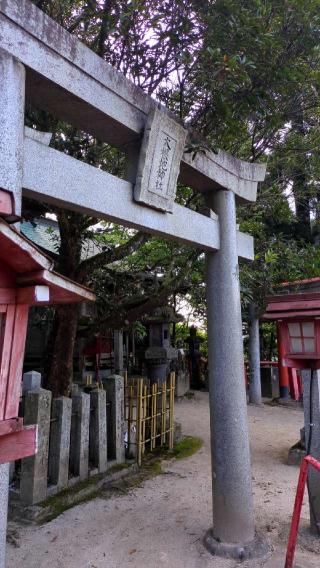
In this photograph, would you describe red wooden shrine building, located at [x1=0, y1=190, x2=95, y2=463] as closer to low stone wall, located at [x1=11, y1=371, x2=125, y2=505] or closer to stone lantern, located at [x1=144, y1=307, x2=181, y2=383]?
low stone wall, located at [x1=11, y1=371, x2=125, y2=505]

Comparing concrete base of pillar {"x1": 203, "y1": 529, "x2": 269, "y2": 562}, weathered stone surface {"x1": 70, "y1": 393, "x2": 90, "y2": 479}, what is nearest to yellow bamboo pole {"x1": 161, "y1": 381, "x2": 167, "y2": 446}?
weathered stone surface {"x1": 70, "y1": 393, "x2": 90, "y2": 479}

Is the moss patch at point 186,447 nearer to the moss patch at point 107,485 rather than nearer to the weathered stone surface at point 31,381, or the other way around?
the moss patch at point 107,485

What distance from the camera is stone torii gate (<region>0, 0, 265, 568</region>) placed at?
2283 mm

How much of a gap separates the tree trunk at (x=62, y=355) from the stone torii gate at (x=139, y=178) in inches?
102

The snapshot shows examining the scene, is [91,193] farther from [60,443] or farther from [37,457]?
[60,443]

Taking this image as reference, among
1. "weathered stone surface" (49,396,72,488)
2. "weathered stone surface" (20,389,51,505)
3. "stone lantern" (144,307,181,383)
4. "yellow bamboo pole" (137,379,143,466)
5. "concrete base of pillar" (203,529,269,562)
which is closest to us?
"concrete base of pillar" (203,529,269,562)

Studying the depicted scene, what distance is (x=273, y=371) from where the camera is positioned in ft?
45.5

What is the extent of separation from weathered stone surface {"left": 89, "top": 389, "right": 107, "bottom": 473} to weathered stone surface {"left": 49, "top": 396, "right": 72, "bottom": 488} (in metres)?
0.59

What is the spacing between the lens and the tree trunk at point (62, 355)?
5.86 meters

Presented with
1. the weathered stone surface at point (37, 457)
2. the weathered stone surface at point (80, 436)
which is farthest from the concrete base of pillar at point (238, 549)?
the weathered stone surface at point (80, 436)

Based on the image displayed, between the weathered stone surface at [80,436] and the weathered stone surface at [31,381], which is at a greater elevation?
the weathered stone surface at [31,381]

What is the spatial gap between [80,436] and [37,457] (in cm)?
75

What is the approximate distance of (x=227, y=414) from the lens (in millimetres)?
3742

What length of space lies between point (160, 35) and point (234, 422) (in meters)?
3.83
